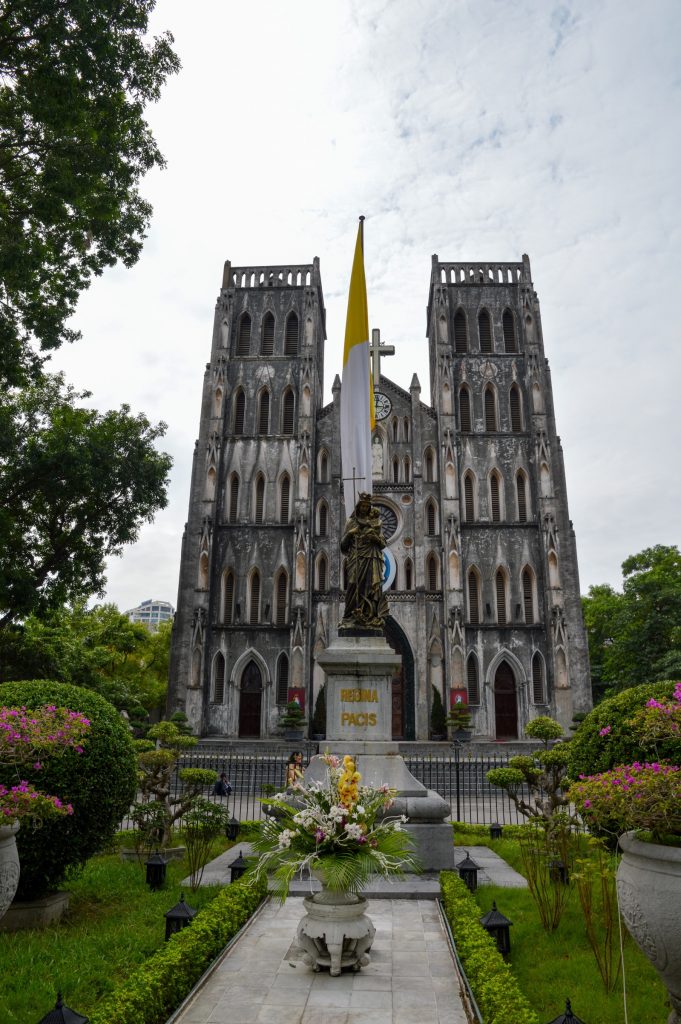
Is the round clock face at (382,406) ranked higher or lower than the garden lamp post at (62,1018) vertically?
higher

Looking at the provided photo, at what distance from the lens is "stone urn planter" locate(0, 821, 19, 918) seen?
4.88 metres

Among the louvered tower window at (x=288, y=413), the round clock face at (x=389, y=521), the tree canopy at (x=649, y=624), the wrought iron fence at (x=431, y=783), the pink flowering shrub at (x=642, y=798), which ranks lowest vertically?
the wrought iron fence at (x=431, y=783)

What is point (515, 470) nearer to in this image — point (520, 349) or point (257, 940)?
point (520, 349)

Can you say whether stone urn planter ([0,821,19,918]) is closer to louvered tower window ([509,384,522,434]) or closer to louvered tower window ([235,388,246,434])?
louvered tower window ([235,388,246,434])

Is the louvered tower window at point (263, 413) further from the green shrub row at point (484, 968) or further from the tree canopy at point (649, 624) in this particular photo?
the green shrub row at point (484, 968)

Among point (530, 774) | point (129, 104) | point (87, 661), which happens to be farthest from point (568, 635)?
point (129, 104)

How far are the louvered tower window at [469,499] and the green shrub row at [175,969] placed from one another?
2602 cm

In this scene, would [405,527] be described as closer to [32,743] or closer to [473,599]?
[473,599]

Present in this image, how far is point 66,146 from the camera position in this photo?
1045 centimetres

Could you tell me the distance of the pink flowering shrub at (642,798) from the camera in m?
4.16

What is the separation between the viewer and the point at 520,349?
34500 millimetres

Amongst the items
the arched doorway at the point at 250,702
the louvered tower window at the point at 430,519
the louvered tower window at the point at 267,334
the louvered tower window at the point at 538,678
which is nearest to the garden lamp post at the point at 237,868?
the arched doorway at the point at 250,702

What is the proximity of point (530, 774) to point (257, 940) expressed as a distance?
5212mm

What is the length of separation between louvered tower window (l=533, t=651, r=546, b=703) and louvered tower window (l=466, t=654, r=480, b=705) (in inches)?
94.2
